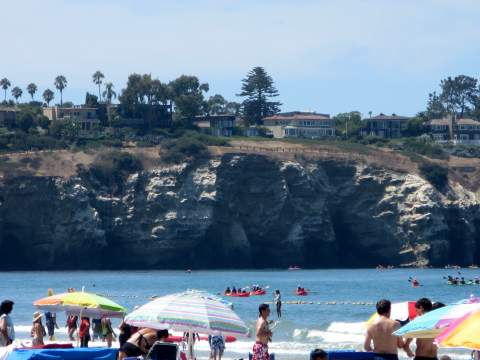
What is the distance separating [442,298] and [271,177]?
171 feet

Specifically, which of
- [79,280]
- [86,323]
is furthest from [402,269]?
[86,323]

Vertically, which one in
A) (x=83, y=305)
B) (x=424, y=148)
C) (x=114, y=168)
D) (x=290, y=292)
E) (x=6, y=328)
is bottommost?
(x=290, y=292)

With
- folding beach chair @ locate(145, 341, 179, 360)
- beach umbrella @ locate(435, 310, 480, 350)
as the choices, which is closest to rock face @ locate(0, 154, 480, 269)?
folding beach chair @ locate(145, 341, 179, 360)

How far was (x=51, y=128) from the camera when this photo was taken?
15238 cm

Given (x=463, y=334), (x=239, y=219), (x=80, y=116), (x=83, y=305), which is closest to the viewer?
(x=463, y=334)

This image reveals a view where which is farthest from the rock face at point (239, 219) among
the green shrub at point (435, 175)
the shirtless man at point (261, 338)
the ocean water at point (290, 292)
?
the shirtless man at point (261, 338)

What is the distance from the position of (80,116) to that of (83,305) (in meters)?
140

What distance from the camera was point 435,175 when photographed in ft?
438

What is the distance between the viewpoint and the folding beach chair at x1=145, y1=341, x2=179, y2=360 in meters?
19.6

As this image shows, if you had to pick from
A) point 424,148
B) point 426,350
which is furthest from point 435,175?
point 426,350

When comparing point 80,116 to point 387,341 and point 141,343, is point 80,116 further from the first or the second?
point 387,341

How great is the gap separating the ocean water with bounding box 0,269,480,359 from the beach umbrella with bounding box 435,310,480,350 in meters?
14.7

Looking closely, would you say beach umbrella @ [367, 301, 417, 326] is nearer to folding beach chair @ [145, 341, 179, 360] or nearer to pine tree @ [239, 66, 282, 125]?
folding beach chair @ [145, 341, 179, 360]

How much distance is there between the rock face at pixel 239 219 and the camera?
4771 inches
